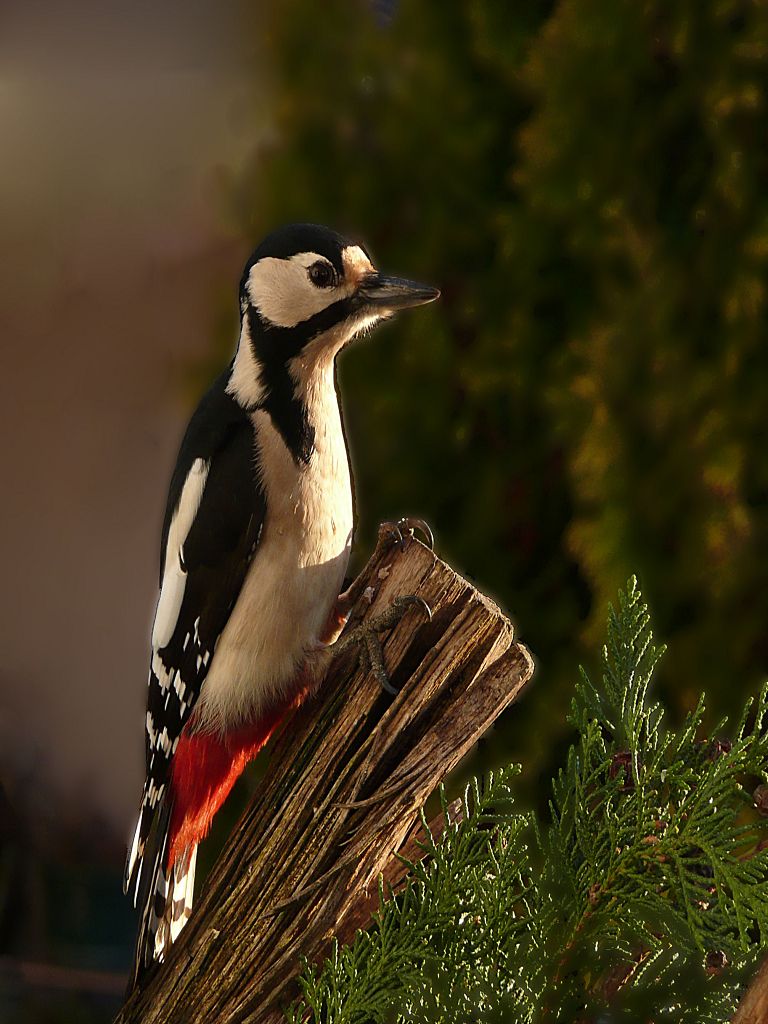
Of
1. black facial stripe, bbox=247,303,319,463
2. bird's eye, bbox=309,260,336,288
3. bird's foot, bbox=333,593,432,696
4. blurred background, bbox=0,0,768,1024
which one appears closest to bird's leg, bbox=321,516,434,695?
bird's foot, bbox=333,593,432,696

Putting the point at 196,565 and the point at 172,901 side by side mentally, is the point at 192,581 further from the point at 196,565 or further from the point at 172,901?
the point at 172,901

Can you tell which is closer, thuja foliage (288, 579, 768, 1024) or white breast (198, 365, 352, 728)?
thuja foliage (288, 579, 768, 1024)

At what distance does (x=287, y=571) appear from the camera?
95cm

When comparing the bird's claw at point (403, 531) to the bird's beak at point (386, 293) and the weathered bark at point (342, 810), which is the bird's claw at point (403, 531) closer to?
the weathered bark at point (342, 810)

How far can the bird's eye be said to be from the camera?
0.96 m

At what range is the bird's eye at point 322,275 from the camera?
965 millimetres

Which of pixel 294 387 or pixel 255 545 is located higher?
pixel 294 387

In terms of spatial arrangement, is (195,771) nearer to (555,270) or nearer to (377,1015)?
(377,1015)

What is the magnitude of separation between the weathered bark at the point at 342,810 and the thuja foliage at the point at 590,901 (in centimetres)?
4

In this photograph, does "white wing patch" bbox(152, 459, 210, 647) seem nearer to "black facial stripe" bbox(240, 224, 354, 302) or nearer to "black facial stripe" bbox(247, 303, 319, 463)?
"black facial stripe" bbox(247, 303, 319, 463)

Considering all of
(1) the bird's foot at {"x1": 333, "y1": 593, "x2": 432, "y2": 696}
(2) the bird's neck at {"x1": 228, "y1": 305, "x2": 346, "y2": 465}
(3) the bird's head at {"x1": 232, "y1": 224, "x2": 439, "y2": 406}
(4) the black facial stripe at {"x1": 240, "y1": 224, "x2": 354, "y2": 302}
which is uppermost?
(4) the black facial stripe at {"x1": 240, "y1": 224, "x2": 354, "y2": 302}

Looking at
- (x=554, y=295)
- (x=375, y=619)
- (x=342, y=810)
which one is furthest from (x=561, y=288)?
(x=342, y=810)

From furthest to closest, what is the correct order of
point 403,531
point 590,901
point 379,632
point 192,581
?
point 192,581, point 403,531, point 379,632, point 590,901

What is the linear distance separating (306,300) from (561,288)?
783 millimetres
